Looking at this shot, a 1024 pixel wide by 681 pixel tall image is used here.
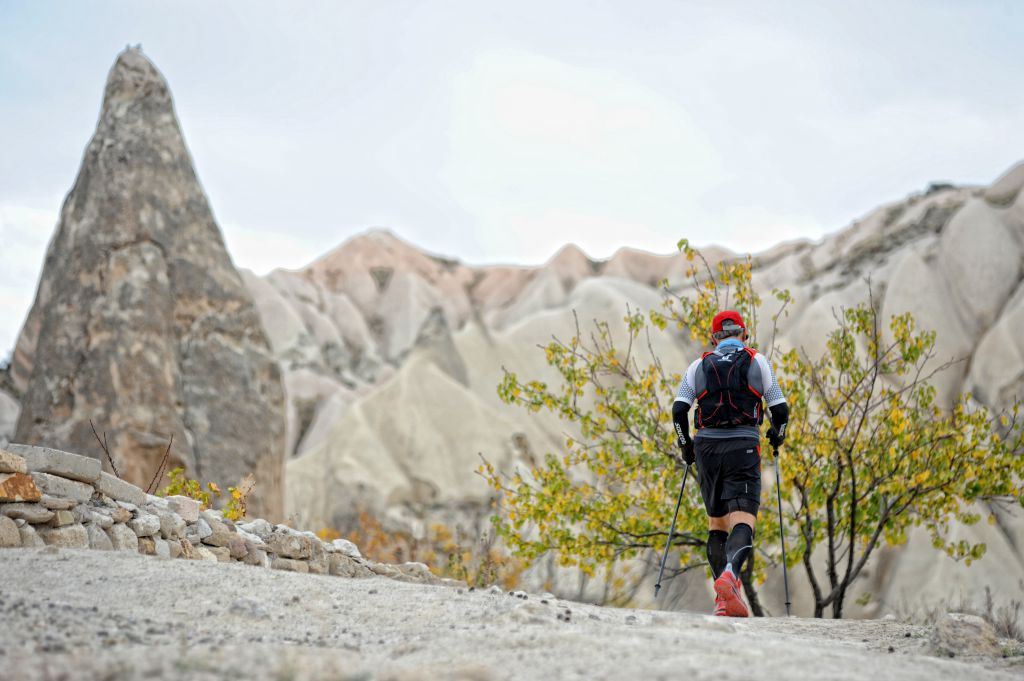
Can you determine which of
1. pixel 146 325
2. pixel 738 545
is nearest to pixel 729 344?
pixel 738 545

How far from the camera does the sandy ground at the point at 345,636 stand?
338 cm

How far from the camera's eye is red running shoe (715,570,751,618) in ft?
18.7

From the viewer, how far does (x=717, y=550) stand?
20.7 feet

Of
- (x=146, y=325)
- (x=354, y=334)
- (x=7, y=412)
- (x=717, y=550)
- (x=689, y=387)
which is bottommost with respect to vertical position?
(x=717, y=550)

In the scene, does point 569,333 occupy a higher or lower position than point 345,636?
higher

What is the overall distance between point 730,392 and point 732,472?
0.48 m

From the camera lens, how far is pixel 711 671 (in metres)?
3.47

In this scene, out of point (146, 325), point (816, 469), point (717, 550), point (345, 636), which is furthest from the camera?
point (146, 325)

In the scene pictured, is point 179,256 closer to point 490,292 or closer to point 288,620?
point 288,620

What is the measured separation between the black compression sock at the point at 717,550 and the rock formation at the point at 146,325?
8.00 metres

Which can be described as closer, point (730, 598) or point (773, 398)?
point (730, 598)

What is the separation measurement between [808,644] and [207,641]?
8.45 ft

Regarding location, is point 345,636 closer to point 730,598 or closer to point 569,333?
point 730,598

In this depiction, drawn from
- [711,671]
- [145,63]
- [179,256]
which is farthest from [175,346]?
[711,671]
